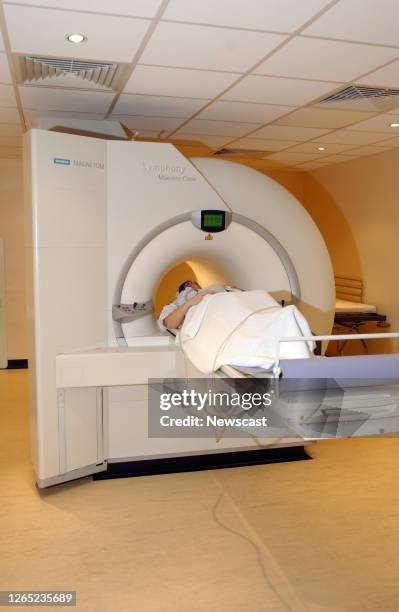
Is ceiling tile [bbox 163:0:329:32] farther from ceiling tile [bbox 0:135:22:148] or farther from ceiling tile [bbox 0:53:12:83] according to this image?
ceiling tile [bbox 0:135:22:148]

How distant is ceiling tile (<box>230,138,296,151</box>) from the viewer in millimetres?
3891

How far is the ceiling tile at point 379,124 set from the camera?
3.22 m

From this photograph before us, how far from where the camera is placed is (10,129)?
3639 mm

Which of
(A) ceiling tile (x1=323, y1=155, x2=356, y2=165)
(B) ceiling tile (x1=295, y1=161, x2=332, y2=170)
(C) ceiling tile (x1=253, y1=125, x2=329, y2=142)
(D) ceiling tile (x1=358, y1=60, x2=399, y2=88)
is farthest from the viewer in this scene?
(B) ceiling tile (x1=295, y1=161, x2=332, y2=170)

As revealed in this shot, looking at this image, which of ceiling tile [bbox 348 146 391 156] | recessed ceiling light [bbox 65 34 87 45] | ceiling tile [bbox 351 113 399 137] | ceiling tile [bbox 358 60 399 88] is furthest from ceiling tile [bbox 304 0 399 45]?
ceiling tile [bbox 348 146 391 156]

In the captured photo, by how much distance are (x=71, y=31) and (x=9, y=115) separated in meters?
1.41

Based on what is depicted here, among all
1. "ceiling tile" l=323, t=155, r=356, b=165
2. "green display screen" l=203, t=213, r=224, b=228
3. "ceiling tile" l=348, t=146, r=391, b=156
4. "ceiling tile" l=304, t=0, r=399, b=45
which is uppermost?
"ceiling tile" l=304, t=0, r=399, b=45

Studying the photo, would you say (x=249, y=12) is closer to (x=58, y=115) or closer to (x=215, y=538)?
(x=58, y=115)

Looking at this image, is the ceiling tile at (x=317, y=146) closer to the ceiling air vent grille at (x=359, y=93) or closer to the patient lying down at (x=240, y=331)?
the ceiling air vent grille at (x=359, y=93)

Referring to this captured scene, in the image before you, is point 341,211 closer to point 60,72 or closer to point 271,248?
point 271,248

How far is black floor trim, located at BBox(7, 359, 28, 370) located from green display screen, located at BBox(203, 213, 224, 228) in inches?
123

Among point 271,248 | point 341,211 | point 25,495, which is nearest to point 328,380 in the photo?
point 271,248

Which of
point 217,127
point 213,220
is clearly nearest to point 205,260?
point 213,220

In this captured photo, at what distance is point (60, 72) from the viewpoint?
2.39 m
